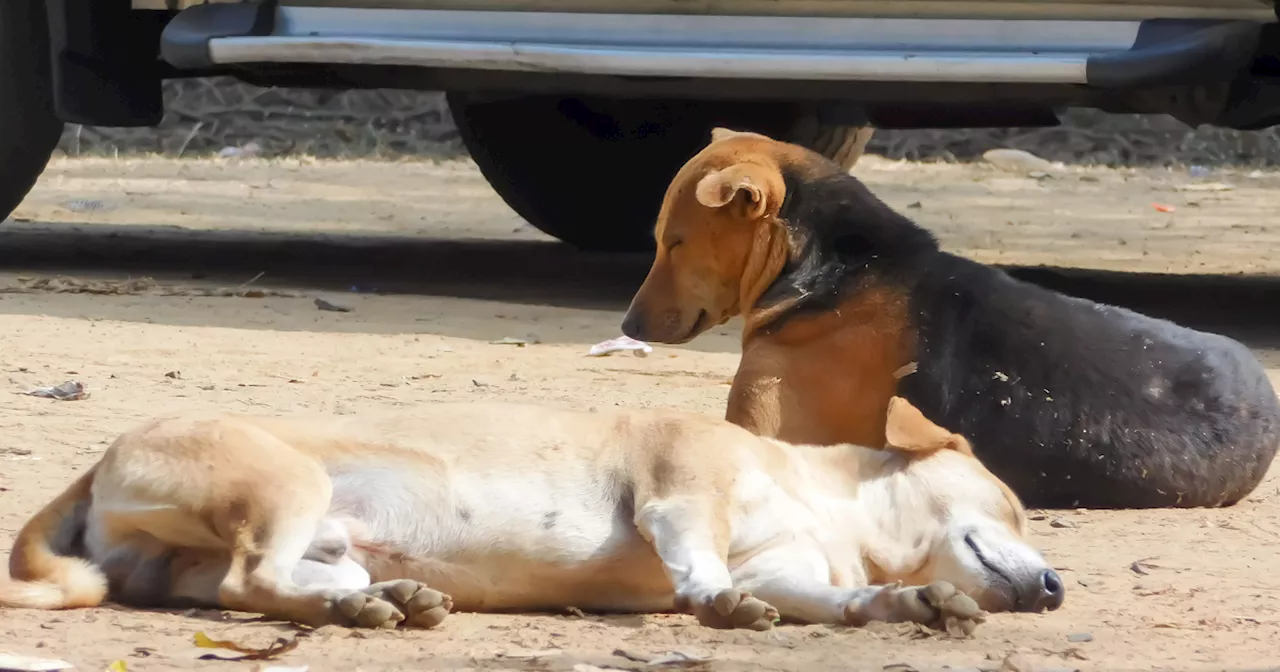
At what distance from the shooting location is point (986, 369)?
4516 mm

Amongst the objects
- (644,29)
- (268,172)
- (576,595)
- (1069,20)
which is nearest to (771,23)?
(644,29)

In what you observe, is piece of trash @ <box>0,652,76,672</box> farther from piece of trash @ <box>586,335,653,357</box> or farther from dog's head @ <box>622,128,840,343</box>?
piece of trash @ <box>586,335,653,357</box>

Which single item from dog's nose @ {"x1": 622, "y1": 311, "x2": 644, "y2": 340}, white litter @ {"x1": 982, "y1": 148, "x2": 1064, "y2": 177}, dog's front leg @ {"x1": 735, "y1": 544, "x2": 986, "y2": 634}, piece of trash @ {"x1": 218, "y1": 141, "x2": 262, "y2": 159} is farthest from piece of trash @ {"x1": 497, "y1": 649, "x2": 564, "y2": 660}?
white litter @ {"x1": 982, "y1": 148, "x2": 1064, "y2": 177}

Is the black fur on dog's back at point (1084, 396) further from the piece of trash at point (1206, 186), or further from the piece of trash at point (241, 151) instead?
the piece of trash at point (241, 151)

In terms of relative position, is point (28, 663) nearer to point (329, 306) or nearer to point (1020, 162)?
point (329, 306)

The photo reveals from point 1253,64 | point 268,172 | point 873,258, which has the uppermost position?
point 1253,64

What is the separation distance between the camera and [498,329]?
6988 millimetres

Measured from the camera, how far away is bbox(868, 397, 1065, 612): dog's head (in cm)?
342

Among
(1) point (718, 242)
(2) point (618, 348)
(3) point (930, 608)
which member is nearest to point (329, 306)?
(2) point (618, 348)

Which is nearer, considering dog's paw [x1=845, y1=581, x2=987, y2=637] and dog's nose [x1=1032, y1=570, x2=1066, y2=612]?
dog's paw [x1=845, y1=581, x2=987, y2=637]

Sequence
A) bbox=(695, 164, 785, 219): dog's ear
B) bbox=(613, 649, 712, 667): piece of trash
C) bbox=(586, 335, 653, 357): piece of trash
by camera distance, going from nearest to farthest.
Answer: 1. bbox=(613, 649, 712, 667): piece of trash
2. bbox=(695, 164, 785, 219): dog's ear
3. bbox=(586, 335, 653, 357): piece of trash

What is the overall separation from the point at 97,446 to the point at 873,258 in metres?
2.08

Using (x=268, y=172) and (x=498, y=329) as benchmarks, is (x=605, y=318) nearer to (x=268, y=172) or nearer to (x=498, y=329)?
(x=498, y=329)

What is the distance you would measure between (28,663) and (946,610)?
1.54 metres
